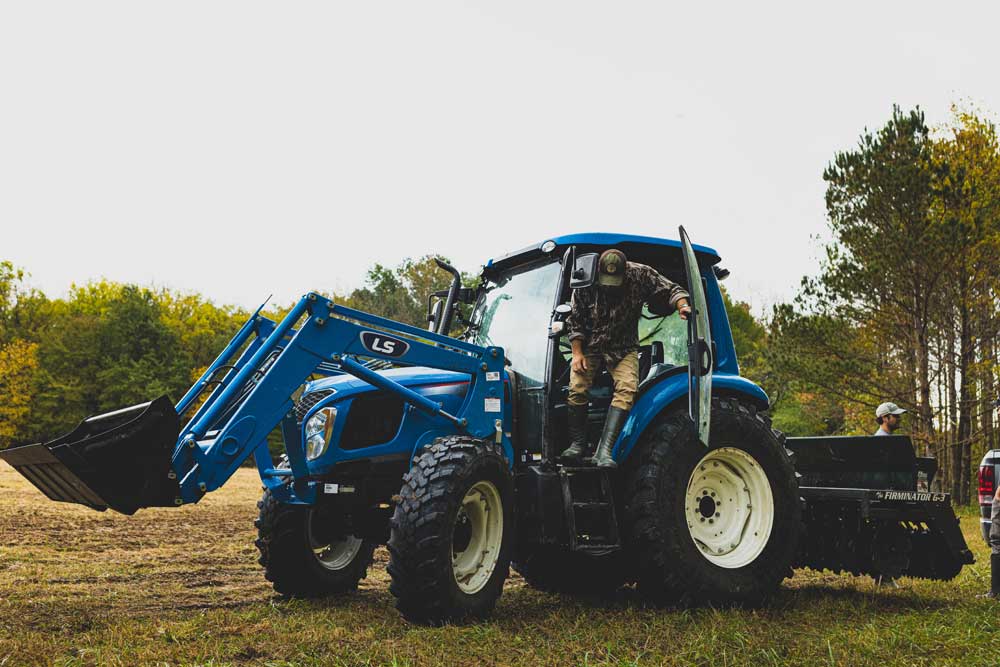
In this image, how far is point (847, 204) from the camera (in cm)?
2138

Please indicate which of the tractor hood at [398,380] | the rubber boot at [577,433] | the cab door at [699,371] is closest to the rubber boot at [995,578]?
the cab door at [699,371]

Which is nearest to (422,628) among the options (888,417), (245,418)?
(245,418)

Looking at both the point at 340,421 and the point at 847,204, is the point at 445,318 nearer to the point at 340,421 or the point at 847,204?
the point at 340,421

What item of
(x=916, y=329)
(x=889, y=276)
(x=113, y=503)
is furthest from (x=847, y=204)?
(x=113, y=503)

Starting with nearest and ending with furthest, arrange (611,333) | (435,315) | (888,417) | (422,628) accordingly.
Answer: (422,628)
(611,333)
(435,315)
(888,417)

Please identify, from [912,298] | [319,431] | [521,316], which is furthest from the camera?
[912,298]

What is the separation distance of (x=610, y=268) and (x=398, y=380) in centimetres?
155

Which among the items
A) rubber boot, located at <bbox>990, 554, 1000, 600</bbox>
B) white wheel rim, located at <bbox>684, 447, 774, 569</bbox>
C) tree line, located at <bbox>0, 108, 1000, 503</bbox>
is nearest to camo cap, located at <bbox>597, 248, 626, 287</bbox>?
white wheel rim, located at <bbox>684, 447, 774, 569</bbox>

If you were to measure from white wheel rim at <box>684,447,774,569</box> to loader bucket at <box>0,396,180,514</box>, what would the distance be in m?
3.25

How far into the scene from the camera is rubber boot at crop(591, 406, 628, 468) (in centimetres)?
567

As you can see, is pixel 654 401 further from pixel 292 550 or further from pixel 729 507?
pixel 292 550

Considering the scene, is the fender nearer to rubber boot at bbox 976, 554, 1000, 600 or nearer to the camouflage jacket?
the camouflage jacket

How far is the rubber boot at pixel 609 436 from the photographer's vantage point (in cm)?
567

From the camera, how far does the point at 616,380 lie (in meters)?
5.94
